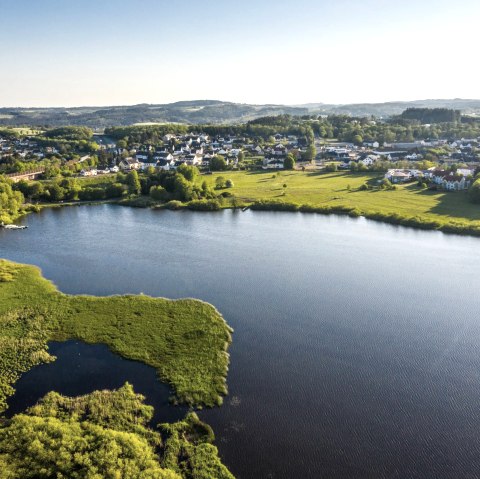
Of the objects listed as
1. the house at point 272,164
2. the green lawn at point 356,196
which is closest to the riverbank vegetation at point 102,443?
the green lawn at point 356,196

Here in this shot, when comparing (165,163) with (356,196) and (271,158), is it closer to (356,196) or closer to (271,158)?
(271,158)

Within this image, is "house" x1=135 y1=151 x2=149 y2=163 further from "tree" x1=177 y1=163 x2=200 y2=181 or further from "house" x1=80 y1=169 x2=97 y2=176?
"tree" x1=177 y1=163 x2=200 y2=181

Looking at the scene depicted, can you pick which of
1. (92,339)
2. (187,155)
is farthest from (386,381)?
(187,155)

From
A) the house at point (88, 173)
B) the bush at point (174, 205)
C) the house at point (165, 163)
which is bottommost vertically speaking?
the bush at point (174, 205)

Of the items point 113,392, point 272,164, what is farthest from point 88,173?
point 113,392

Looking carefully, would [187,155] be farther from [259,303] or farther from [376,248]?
[259,303]

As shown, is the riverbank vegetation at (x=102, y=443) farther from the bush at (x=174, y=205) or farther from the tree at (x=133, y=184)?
the tree at (x=133, y=184)
